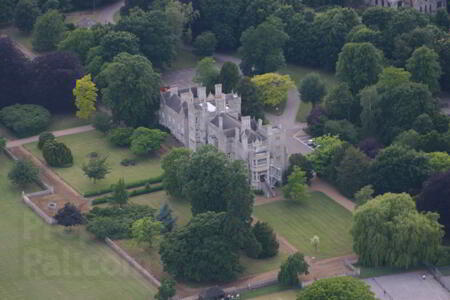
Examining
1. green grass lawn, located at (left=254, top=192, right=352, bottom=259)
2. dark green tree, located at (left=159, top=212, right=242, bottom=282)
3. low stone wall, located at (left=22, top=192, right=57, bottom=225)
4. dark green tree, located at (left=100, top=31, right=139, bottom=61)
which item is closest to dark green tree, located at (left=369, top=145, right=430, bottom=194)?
green grass lawn, located at (left=254, top=192, right=352, bottom=259)

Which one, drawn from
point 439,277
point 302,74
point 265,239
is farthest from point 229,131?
point 302,74

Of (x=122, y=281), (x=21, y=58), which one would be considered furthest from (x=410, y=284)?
(x=21, y=58)

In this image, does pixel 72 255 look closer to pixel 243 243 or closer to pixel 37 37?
pixel 243 243

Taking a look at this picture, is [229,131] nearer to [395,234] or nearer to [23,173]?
[23,173]

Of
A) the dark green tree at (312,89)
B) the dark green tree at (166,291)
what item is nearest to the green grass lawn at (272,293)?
the dark green tree at (166,291)

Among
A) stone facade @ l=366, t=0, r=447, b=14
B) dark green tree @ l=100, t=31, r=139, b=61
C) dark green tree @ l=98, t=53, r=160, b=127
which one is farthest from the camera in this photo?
stone facade @ l=366, t=0, r=447, b=14

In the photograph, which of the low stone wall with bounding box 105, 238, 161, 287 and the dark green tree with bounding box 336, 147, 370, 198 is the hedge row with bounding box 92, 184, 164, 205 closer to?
the low stone wall with bounding box 105, 238, 161, 287
